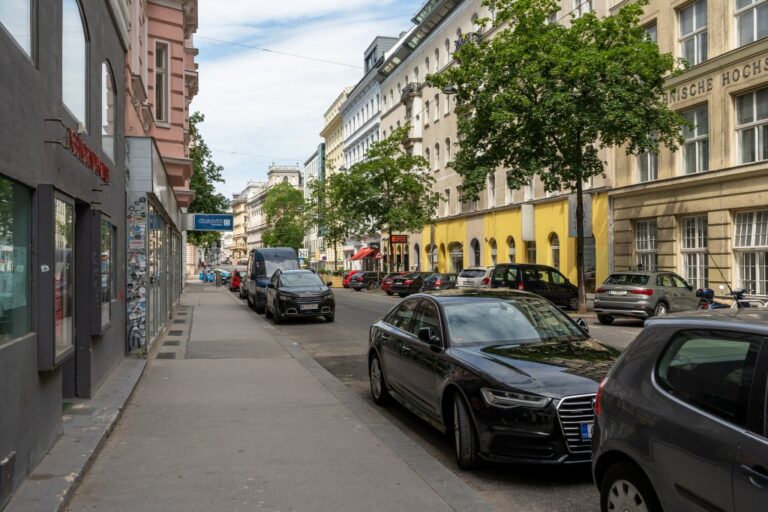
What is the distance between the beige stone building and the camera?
22.2 m

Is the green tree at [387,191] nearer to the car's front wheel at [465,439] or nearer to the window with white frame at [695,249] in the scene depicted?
the window with white frame at [695,249]

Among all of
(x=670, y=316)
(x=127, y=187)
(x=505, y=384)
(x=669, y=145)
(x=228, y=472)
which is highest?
(x=669, y=145)

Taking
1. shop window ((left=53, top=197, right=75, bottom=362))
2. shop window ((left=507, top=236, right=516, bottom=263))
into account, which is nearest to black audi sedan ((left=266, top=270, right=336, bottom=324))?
shop window ((left=53, top=197, right=75, bottom=362))

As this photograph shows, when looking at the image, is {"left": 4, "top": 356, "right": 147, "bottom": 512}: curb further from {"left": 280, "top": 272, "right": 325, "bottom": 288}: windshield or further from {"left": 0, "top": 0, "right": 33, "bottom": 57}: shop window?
{"left": 280, "top": 272, "right": 325, "bottom": 288}: windshield

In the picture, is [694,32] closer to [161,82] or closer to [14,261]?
[161,82]

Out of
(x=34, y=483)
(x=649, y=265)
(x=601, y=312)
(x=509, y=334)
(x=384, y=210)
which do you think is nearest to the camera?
(x=34, y=483)

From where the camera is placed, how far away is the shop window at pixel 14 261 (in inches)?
185

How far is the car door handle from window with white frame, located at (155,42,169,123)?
1875cm

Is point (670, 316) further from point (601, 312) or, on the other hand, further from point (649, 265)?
point (649, 265)

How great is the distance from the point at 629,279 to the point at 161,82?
1386cm

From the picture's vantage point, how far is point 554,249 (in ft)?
115

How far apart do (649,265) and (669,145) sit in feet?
21.3

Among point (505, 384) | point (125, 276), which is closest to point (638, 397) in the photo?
point (505, 384)

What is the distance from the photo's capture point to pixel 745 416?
123 inches
